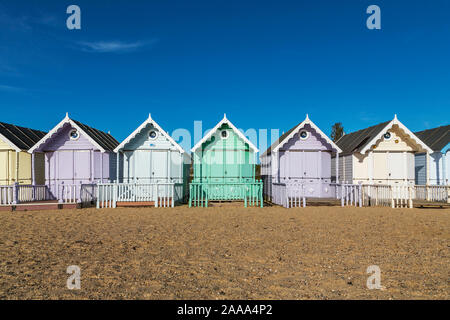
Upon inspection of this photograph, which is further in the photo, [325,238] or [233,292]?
[325,238]

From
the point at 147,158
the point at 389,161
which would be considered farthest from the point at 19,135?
the point at 389,161

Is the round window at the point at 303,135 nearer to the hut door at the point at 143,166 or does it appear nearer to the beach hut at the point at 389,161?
the beach hut at the point at 389,161

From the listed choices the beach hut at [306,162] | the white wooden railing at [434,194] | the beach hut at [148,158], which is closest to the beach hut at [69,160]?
the beach hut at [148,158]

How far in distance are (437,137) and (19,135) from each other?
27.2 meters

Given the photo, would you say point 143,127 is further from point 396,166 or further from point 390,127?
point 396,166

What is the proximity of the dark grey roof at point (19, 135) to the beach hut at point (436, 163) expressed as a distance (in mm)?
24651

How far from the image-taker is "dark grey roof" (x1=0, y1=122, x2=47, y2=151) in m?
21.9

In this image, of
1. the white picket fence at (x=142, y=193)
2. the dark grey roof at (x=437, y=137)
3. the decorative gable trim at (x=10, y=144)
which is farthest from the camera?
the dark grey roof at (x=437, y=137)

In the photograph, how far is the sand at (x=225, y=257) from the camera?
5621 millimetres

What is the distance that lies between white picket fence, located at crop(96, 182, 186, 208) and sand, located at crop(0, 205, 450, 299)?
539cm

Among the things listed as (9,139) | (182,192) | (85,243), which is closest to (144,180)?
(182,192)

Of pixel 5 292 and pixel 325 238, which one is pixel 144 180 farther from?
pixel 5 292
